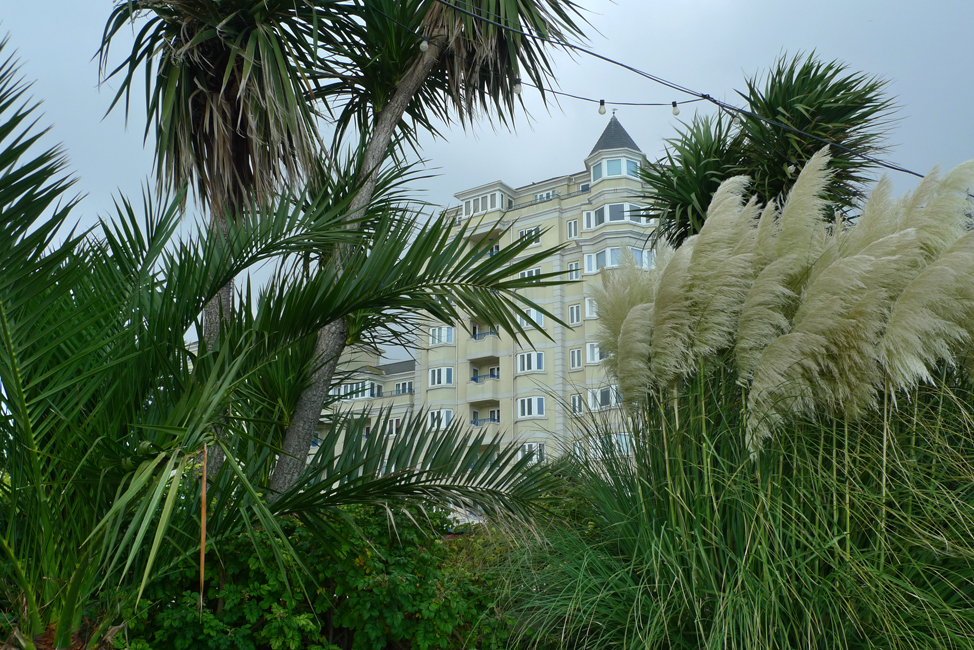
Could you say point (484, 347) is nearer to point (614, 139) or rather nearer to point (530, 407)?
point (530, 407)

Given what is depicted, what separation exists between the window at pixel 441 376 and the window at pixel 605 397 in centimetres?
2678

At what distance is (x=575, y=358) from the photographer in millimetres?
28656

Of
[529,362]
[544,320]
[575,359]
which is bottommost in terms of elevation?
[529,362]

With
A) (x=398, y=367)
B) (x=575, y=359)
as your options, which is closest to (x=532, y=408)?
(x=575, y=359)

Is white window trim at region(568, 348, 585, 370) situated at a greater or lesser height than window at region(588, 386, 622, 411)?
greater

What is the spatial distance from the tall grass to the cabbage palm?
50 cm

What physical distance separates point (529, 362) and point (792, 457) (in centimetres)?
2558

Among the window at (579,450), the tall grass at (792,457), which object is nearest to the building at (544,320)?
the window at (579,450)

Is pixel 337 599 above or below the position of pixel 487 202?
below

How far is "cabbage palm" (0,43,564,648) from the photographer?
2.10 m

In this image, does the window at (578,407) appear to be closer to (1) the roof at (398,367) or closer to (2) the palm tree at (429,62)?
(2) the palm tree at (429,62)

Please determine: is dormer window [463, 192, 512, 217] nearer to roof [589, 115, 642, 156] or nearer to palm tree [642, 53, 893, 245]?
roof [589, 115, 642, 156]

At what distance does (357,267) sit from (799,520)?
1905 mm

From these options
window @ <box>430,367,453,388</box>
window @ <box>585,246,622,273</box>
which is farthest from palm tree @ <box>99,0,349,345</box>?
window @ <box>430,367,453,388</box>
